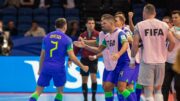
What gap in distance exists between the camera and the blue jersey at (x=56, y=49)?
→ 10.5 meters

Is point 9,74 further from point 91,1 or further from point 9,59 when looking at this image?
point 91,1

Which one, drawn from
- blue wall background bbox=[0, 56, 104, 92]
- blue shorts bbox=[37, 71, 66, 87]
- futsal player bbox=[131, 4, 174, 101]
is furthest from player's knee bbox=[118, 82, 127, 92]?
blue wall background bbox=[0, 56, 104, 92]

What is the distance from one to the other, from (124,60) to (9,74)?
5755 millimetres

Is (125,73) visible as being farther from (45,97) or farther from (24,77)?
(24,77)

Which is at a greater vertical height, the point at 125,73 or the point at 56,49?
the point at 56,49

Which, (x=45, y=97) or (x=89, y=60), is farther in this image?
(x=45, y=97)

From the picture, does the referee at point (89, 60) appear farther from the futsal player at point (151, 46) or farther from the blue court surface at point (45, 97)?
the futsal player at point (151, 46)

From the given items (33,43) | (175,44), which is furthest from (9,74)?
(175,44)

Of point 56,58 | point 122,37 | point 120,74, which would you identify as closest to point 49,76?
point 56,58

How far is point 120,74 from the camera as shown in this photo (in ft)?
33.9

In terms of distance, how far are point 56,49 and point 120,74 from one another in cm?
137

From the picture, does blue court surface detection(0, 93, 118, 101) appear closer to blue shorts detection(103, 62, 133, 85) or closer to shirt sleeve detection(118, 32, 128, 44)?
blue shorts detection(103, 62, 133, 85)

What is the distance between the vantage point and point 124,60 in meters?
10.5

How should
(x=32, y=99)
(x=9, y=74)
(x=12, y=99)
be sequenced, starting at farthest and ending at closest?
(x=9, y=74)
(x=12, y=99)
(x=32, y=99)
